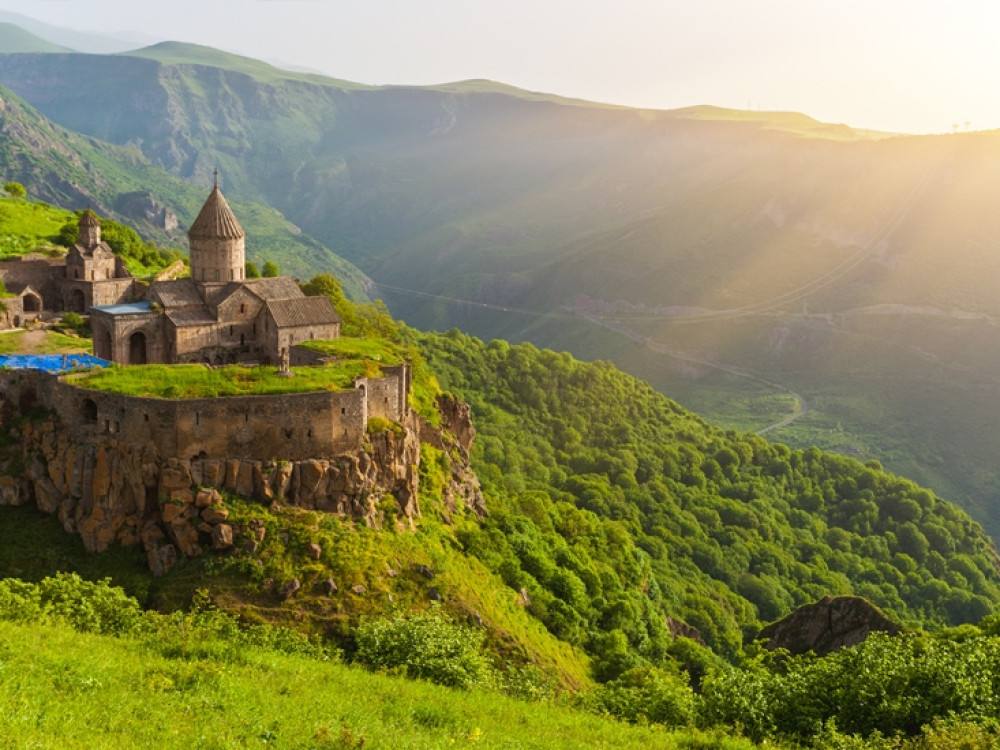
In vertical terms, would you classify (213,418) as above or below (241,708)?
above

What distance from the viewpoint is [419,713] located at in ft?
74.8

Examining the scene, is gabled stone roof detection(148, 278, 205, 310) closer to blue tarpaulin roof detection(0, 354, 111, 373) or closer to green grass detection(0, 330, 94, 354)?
green grass detection(0, 330, 94, 354)

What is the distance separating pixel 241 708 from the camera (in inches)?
806

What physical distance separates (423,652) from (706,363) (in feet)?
398

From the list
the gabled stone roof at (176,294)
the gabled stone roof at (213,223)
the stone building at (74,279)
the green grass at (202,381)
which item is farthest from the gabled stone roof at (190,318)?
the stone building at (74,279)

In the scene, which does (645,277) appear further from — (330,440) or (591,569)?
(330,440)

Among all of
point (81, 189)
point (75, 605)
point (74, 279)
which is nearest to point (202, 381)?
point (75, 605)

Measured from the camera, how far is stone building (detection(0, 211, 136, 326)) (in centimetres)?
5988

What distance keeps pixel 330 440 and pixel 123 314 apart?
1817 centimetres

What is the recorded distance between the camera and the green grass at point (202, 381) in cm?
3434

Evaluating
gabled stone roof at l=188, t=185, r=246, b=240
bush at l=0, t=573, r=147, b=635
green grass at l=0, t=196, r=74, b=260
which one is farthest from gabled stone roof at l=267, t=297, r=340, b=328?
green grass at l=0, t=196, r=74, b=260

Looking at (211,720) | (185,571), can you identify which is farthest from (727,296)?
(211,720)

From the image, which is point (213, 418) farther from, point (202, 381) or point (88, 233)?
point (88, 233)

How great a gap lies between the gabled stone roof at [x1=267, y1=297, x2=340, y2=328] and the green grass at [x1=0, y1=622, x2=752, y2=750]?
24.2 m
